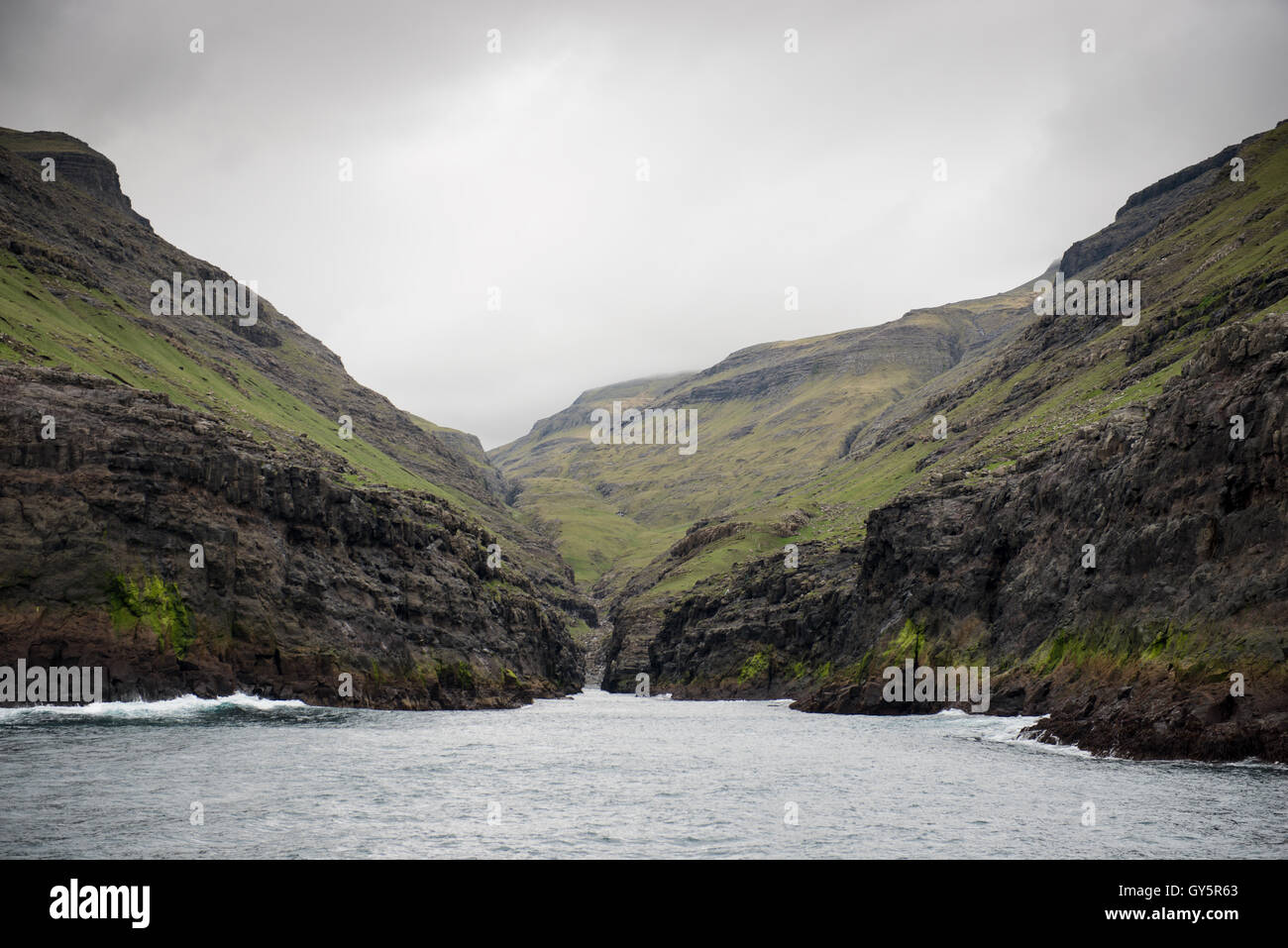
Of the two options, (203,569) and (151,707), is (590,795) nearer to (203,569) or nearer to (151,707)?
(151,707)

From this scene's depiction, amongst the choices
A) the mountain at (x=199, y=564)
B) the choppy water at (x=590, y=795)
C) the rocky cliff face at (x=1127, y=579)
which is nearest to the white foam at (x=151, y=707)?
the choppy water at (x=590, y=795)

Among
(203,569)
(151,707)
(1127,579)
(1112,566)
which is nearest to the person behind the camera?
(1127,579)

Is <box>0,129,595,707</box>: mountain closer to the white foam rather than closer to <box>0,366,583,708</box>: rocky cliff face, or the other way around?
<box>0,366,583,708</box>: rocky cliff face

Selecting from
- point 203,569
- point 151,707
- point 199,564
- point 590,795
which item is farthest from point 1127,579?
point 199,564

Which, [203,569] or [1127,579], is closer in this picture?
[1127,579]

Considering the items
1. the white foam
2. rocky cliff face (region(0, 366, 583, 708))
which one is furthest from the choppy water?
rocky cliff face (region(0, 366, 583, 708))

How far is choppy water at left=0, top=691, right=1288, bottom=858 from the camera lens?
39281 millimetres

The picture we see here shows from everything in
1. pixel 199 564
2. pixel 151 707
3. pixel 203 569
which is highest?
pixel 199 564

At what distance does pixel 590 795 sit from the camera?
54906 mm

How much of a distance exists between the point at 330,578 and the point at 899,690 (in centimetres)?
8084

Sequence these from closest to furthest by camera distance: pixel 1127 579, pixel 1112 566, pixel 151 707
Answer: pixel 1127 579, pixel 1112 566, pixel 151 707

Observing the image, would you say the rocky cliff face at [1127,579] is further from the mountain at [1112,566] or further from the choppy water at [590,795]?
the choppy water at [590,795]
